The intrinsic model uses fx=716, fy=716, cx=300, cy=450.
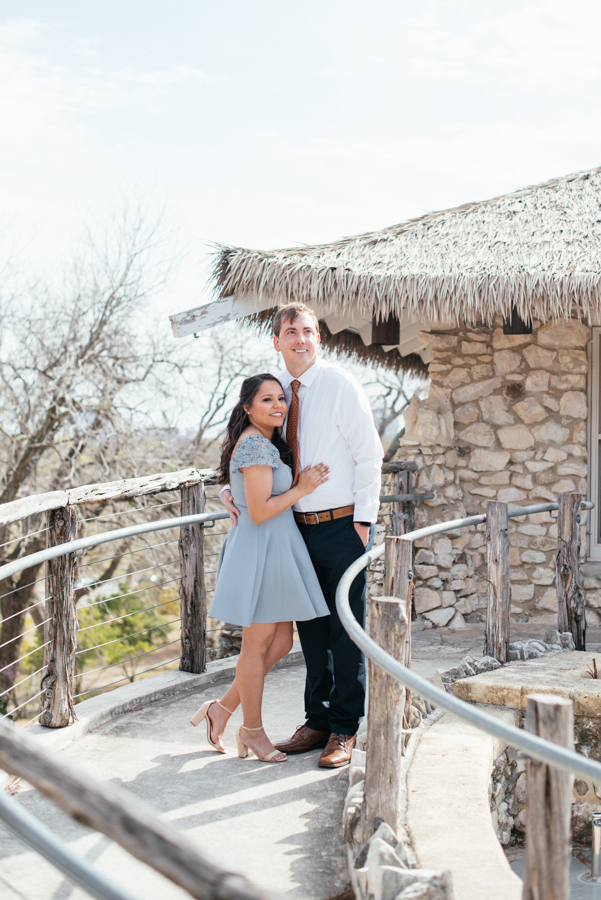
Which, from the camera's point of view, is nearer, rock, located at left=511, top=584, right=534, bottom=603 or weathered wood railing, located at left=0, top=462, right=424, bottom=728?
weathered wood railing, located at left=0, top=462, right=424, bottom=728

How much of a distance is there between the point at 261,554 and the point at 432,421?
3.09 m

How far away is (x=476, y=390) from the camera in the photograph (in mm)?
5574

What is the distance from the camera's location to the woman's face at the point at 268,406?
2727mm

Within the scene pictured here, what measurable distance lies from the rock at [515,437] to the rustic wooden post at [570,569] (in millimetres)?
1412

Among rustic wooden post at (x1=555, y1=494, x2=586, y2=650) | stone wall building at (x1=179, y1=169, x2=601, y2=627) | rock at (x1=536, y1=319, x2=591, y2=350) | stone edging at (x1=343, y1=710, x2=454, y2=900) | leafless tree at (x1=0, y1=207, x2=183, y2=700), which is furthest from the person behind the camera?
leafless tree at (x1=0, y1=207, x2=183, y2=700)

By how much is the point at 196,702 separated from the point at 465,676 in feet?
4.52

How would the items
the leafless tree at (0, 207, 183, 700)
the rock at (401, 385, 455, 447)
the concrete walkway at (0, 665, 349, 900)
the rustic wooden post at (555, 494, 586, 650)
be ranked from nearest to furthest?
the concrete walkway at (0, 665, 349, 900) → the rustic wooden post at (555, 494, 586, 650) → the rock at (401, 385, 455, 447) → the leafless tree at (0, 207, 183, 700)

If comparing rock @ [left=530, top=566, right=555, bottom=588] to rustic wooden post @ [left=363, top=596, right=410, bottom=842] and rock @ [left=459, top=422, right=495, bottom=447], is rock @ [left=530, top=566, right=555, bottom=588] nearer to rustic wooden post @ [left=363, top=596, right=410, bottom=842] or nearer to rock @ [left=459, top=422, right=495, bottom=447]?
rock @ [left=459, top=422, right=495, bottom=447]

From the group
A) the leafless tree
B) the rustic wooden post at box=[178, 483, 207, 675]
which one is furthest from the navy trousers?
the leafless tree

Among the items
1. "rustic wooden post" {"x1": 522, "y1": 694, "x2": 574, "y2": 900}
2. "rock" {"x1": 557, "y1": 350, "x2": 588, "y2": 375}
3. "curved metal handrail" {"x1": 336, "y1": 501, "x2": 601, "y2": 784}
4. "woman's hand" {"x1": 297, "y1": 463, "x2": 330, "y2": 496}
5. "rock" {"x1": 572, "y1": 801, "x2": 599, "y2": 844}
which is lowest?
"rock" {"x1": 572, "y1": 801, "x2": 599, "y2": 844}

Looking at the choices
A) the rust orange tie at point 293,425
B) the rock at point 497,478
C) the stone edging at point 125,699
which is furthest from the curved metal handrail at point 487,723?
the rock at point 497,478

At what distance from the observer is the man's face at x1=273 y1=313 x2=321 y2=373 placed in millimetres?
2775

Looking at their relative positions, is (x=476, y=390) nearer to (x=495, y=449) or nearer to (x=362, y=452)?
(x=495, y=449)

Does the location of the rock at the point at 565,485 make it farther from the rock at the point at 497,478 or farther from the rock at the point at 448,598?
the rock at the point at 448,598
